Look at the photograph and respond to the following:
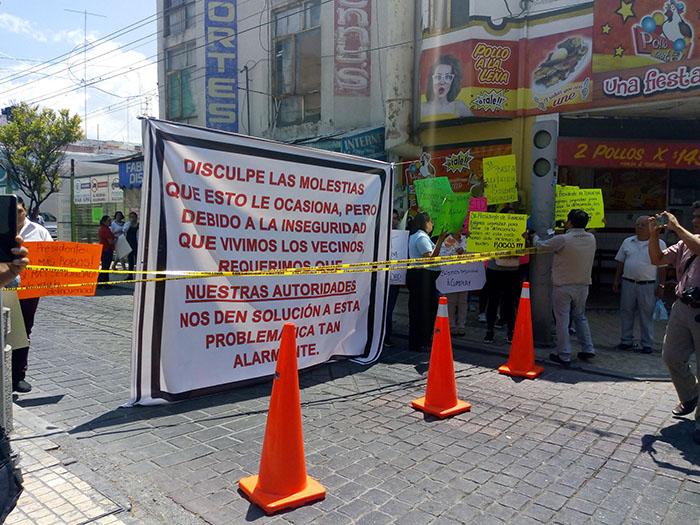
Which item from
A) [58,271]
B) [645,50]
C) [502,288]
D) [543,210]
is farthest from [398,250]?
[645,50]

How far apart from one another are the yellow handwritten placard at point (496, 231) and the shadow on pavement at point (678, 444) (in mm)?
3149

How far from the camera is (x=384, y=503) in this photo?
130 inches

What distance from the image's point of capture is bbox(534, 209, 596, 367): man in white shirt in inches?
253

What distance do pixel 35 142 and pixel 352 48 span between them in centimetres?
1785

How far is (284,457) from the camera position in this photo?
3.36 meters

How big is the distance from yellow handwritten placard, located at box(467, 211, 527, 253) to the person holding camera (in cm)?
238

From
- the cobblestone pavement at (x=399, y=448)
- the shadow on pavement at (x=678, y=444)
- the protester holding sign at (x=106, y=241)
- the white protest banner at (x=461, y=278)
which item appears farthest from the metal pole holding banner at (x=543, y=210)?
the protester holding sign at (x=106, y=241)

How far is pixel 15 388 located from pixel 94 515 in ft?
9.45

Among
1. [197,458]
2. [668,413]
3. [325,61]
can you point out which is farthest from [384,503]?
[325,61]

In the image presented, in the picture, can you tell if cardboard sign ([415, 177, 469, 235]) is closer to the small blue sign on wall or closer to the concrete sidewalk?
the concrete sidewalk

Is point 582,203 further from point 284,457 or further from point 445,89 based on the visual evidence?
point 284,457

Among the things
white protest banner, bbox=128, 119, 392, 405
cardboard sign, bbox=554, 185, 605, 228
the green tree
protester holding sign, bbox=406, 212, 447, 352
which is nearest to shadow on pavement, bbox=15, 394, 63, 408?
white protest banner, bbox=128, 119, 392, 405

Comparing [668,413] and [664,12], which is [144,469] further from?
[664,12]

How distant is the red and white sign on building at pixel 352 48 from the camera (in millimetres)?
→ 13219
